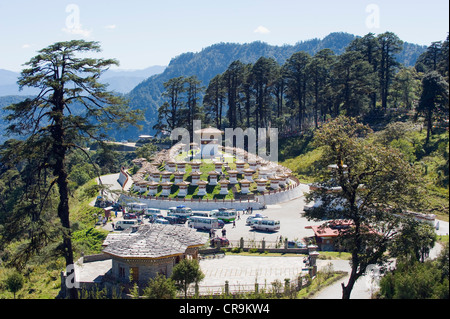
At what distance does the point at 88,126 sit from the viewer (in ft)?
50.7

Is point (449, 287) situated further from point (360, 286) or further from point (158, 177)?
point (158, 177)

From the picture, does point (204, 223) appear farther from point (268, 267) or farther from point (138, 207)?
point (268, 267)

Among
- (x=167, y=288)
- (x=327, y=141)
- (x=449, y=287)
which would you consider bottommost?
(x=167, y=288)

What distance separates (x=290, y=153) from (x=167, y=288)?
41550 mm

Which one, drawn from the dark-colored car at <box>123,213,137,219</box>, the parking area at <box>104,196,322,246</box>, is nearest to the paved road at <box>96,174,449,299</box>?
the parking area at <box>104,196,322,246</box>

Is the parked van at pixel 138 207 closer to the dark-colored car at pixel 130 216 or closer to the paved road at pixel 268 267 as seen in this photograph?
the dark-colored car at pixel 130 216

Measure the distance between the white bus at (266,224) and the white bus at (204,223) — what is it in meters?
2.78

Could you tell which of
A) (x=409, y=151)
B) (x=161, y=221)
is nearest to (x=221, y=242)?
(x=161, y=221)

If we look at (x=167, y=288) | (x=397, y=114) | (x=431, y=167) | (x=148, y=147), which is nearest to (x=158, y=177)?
(x=148, y=147)

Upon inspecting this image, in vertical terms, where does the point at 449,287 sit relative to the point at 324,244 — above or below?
above

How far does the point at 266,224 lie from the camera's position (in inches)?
1161

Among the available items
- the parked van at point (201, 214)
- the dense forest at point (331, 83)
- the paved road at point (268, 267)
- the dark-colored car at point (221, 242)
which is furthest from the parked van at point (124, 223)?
the dense forest at point (331, 83)

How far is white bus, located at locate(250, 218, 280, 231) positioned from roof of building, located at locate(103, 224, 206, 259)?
333 inches

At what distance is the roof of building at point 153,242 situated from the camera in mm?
19047
